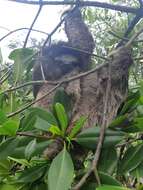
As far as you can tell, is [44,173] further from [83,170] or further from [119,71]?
[119,71]

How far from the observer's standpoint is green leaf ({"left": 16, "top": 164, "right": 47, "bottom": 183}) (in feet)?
1.67

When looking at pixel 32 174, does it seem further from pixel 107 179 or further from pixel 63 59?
pixel 63 59

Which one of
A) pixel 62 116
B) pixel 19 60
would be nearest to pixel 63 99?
pixel 62 116

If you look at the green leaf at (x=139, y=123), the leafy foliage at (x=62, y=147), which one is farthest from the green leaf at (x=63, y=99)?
the green leaf at (x=139, y=123)

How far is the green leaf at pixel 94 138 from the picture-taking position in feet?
1.54

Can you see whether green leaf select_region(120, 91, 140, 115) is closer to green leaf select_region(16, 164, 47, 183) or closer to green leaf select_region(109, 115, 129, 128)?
green leaf select_region(109, 115, 129, 128)

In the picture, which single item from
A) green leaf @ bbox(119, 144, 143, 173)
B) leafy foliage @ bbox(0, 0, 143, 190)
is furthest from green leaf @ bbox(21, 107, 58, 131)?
green leaf @ bbox(119, 144, 143, 173)

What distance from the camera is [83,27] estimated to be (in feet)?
2.55

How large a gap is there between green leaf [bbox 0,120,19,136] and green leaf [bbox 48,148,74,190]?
0.06 meters

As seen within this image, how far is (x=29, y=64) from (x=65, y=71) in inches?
4.9

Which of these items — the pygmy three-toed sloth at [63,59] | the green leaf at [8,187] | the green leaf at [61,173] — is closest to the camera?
the green leaf at [61,173]

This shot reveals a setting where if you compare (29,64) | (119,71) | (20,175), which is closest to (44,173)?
(20,175)

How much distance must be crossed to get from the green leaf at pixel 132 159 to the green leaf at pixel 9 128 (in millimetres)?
150

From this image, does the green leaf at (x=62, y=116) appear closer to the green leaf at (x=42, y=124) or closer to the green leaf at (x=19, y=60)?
the green leaf at (x=42, y=124)
